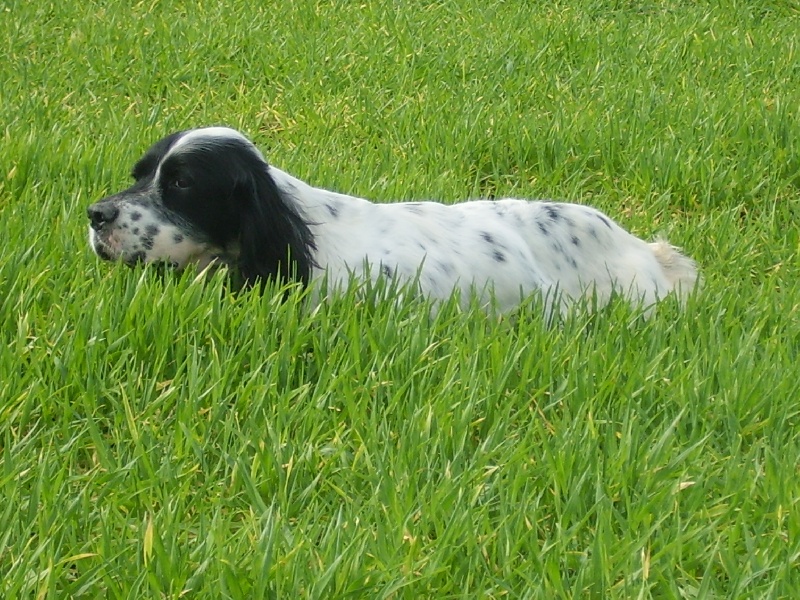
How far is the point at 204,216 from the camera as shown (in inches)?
136

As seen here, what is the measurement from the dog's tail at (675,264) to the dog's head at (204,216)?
5.37 feet

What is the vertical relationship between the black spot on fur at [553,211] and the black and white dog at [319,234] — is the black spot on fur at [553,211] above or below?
below

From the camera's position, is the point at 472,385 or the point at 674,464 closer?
the point at 674,464

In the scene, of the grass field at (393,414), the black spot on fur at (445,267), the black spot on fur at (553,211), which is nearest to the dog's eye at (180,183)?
the grass field at (393,414)

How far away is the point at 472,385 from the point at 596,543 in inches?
29.9

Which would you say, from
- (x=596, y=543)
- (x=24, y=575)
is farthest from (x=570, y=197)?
(x=24, y=575)

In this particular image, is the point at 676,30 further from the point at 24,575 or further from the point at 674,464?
the point at 24,575

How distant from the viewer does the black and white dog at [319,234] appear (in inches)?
135

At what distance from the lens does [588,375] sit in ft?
9.50

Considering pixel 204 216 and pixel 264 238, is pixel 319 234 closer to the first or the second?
pixel 264 238

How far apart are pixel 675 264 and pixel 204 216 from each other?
2.02m

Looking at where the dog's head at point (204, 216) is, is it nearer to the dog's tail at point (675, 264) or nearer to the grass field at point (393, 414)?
the grass field at point (393, 414)

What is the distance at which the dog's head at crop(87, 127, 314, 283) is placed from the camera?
3.38 m

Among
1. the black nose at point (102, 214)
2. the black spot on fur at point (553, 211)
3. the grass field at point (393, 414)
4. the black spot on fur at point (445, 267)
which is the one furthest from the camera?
the black spot on fur at point (553, 211)
